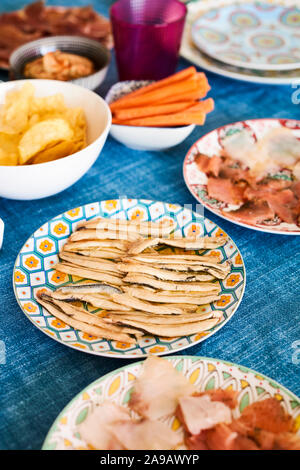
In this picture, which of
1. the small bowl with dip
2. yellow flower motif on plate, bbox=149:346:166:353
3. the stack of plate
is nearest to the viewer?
yellow flower motif on plate, bbox=149:346:166:353

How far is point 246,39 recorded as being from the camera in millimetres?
1721

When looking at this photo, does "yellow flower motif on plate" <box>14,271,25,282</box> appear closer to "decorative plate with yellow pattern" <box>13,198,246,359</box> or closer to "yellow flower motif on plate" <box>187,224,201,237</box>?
"decorative plate with yellow pattern" <box>13,198,246,359</box>

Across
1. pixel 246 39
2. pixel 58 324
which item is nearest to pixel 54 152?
pixel 58 324

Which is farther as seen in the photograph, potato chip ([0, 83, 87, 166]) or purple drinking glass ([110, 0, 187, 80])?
purple drinking glass ([110, 0, 187, 80])

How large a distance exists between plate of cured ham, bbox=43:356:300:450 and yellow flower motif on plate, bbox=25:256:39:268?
341 millimetres

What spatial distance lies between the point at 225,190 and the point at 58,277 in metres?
0.50

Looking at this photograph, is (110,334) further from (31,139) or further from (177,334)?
(31,139)

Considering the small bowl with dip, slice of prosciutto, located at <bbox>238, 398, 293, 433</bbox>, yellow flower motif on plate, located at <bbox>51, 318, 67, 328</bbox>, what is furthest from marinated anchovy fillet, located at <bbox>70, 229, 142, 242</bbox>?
the small bowl with dip

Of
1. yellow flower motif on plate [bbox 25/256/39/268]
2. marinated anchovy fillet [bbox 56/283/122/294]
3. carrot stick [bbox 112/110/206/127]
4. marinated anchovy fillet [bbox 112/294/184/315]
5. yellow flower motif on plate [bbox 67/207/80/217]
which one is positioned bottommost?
yellow flower motif on plate [bbox 25/256/39/268]

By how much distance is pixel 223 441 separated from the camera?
0.68 metres

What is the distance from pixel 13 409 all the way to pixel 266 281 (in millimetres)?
578

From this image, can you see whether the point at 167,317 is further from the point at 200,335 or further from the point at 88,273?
the point at 88,273

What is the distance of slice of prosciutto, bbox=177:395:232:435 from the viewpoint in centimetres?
70

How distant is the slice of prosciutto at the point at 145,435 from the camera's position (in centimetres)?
69
